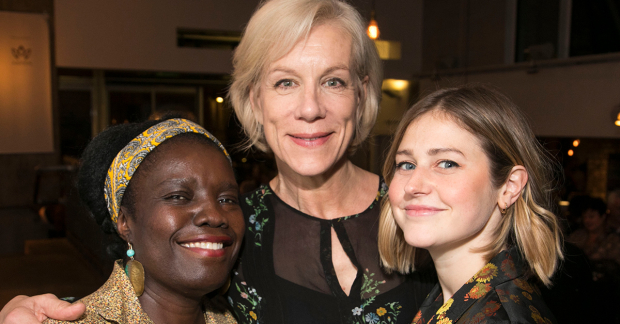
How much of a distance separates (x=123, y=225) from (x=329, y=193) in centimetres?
72

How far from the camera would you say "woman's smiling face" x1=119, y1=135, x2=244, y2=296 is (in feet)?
4.15

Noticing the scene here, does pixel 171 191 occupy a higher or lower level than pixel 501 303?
higher

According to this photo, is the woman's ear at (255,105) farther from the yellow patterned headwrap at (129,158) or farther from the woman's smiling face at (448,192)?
the woman's smiling face at (448,192)

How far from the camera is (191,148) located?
1.35 m

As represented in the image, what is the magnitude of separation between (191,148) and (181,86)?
19.9ft

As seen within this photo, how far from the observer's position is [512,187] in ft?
4.45

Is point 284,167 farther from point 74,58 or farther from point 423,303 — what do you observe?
point 74,58

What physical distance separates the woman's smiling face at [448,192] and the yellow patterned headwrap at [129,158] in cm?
66

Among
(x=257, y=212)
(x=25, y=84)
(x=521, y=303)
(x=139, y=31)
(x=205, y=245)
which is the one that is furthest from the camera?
(x=139, y=31)

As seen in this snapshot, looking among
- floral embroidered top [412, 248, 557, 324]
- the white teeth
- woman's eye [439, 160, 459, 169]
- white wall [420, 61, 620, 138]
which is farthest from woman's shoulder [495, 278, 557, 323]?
white wall [420, 61, 620, 138]

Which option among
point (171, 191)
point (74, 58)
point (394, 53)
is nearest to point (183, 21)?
point (74, 58)

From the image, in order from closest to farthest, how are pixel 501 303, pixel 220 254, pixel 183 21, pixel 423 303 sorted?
pixel 501 303
pixel 220 254
pixel 423 303
pixel 183 21

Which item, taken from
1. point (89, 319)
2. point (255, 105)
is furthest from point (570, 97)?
point (89, 319)

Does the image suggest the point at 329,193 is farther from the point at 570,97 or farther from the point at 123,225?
the point at 570,97
